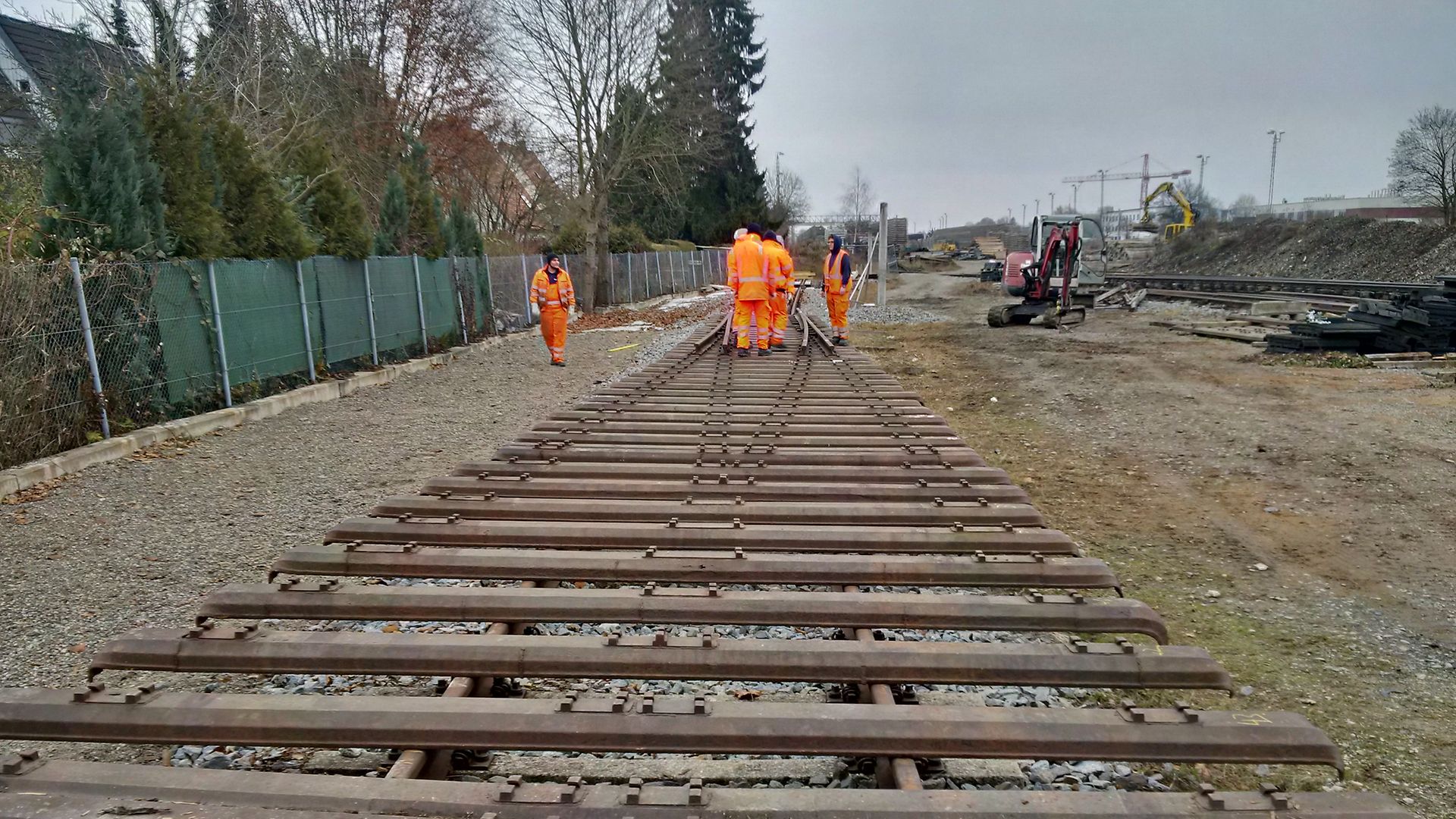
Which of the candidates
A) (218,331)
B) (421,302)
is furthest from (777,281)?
(421,302)

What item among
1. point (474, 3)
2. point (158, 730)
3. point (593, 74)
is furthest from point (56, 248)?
point (593, 74)

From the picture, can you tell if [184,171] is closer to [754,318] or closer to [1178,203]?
[754,318]

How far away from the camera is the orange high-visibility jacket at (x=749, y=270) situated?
10453 mm

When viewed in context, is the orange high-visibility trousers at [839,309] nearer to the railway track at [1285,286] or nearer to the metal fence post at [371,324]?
the metal fence post at [371,324]

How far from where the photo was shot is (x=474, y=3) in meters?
25.0

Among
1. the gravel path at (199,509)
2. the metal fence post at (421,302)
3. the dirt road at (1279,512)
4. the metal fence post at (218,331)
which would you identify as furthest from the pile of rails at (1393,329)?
the metal fence post at (218,331)

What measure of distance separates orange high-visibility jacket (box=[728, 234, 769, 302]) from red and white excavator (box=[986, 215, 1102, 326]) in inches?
489

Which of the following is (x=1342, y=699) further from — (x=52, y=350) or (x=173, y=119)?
(x=173, y=119)

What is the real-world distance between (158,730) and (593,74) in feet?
93.7

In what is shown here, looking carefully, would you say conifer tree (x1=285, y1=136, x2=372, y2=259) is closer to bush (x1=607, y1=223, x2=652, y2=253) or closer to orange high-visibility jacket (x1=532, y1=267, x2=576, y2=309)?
orange high-visibility jacket (x1=532, y1=267, x2=576, y2=309)

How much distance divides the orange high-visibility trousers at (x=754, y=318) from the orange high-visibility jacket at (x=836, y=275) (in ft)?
10.3

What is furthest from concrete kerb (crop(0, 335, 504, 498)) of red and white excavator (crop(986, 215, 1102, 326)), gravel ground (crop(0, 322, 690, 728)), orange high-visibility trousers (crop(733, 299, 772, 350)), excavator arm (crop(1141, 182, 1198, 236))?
excavator arm (crop(1141, 182, 1198, 236))

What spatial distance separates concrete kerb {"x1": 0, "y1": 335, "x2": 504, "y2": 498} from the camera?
6547 millimetres

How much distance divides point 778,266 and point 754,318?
812 millimetres
